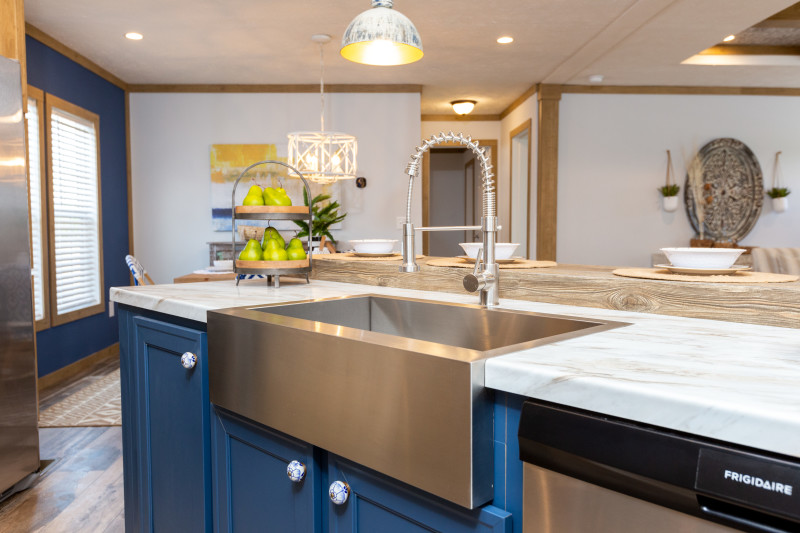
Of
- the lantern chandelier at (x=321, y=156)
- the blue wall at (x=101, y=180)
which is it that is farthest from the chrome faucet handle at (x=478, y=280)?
the blue wall at (x=101, y=180)

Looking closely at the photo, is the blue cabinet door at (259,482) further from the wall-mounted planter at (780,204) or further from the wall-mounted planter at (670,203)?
the wall-mounted planter at (780,204)

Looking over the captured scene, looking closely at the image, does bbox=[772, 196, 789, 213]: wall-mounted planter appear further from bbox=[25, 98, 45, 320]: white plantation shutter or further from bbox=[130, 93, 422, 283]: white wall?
bbox=[25, 98, 45, 320]: white plantation shutter

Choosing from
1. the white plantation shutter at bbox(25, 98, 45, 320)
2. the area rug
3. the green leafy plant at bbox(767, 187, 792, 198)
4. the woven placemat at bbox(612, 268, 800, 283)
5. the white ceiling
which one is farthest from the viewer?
the green leafy plant at bbox(767, 187, 792, 198)

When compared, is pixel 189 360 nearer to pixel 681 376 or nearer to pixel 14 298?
pixel 681 376

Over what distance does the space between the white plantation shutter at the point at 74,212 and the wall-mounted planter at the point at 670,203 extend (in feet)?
16.5

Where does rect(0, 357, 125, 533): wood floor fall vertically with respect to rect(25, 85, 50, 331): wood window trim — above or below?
below

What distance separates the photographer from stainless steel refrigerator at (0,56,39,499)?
7.30ft

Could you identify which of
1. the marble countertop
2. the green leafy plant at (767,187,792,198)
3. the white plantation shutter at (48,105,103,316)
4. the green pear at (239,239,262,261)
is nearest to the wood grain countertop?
the marble countertop

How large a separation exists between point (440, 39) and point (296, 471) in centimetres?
368

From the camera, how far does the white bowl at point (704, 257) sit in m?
1.32

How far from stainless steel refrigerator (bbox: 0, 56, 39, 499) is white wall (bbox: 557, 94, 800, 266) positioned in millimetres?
4534

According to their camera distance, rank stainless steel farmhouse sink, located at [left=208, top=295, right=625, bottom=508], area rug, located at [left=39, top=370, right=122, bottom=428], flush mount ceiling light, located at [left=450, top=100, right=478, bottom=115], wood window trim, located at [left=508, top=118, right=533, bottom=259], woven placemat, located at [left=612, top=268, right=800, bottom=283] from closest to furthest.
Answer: stainless steel farmhouse sink, located at [left=208, top=295, right=625, bottom=508] → woven placemat, located at [left=612, top=268, right=800, bottom=283] → area rug, located at [left=39, top=370, right=122, bottom=428] → wood window trim, located at [left=508, top=118, right=533, bottom=259] → flush mount ceiling light, located at [left=450, top=100, right=478, bottom=115]

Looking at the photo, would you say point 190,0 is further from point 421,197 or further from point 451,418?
point 451,418

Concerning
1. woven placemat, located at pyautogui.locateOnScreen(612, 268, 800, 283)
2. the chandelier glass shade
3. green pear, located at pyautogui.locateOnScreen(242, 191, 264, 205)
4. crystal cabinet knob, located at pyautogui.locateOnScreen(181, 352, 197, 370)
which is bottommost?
crystal cabinet knob, located at pyautogui.locateOnScreen(181, 352, 197, 370)
